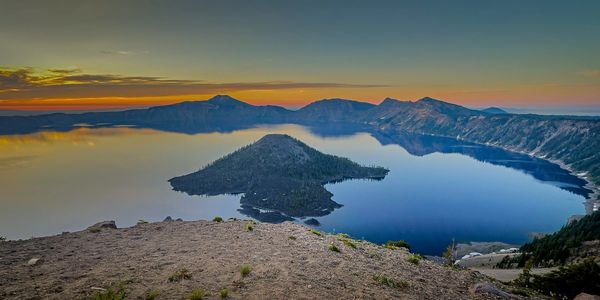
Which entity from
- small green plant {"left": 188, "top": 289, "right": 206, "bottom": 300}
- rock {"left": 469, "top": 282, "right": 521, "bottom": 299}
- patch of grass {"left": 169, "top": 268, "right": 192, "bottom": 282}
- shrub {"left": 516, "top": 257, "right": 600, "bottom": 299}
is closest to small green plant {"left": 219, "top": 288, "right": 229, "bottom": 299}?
small green plant {"left": 188, "top": 289, "right": 206, "bottom": 300}

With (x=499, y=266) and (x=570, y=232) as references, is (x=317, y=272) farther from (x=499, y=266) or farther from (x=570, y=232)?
(x=570, y=232)

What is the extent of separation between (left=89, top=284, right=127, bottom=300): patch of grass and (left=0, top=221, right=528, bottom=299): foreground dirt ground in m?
0.43

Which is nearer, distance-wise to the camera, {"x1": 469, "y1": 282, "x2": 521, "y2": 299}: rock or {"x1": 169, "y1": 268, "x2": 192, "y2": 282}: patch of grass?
{"x1": 169, "y1": 268, "x2": 192, "y2": 282}: patch of grass

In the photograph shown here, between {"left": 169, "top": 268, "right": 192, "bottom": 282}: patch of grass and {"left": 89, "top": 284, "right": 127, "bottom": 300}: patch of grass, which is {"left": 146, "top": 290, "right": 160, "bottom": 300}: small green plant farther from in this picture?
{"left": 169, "top": 268, "right": 192, "bottom": 282}: patch of grass

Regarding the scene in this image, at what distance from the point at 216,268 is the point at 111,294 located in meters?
6.88

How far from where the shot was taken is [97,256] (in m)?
24.3

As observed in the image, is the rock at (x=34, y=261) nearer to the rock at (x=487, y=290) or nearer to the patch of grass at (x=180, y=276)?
the patch of grass at (x=180, y=276)

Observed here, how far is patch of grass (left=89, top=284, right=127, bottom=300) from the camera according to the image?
620 inches

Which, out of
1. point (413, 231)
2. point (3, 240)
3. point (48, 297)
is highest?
point (48, 297)

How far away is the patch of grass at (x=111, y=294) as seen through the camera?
15752mm

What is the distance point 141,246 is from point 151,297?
12.3m

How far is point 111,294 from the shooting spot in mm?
16578

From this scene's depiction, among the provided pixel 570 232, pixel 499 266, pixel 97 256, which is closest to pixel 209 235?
pixel 97 256

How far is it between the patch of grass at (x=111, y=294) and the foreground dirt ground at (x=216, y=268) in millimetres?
429
